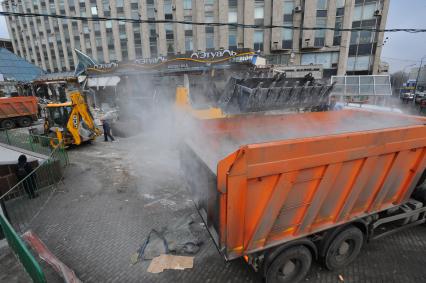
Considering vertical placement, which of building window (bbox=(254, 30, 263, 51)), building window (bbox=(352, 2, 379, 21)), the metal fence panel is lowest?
the metal fence panel

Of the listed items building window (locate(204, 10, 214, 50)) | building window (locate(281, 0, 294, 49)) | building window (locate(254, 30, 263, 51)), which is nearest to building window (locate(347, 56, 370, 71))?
building window (locate(281, 0, 294, 49))

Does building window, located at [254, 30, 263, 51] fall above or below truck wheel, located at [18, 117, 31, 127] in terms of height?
above

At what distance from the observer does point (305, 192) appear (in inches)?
109

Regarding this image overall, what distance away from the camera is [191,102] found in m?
9.91

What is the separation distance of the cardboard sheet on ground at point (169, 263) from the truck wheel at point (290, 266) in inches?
54.0

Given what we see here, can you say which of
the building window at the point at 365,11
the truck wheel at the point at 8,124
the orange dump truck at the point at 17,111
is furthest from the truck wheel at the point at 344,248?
the building window at the point at 365,11

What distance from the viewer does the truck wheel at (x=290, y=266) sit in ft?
9.94

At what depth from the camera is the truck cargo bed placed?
2377 mm

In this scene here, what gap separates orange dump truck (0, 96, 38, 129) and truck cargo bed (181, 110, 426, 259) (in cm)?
1856

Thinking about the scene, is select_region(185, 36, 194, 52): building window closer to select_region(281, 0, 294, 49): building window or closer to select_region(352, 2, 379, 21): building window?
select_region(281, 0, 294, 49): building window

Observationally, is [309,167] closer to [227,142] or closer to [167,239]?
A: [227,142]

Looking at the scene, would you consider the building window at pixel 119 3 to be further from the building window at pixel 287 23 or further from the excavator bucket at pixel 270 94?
the excavator bucket at pixel 270 94

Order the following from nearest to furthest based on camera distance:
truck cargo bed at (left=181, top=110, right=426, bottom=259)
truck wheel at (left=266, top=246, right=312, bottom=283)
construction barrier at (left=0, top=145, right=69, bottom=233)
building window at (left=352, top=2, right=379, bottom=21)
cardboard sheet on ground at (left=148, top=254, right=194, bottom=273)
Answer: truck cargo bed at (left=181, top=110, right=426, bottom=259) < truck wheel at (left=266, top=246, right=312, bottom=283) < cardboard sheet on ground at (left=148, top=254, right=194, bottom=273) < construction barrier at (left=0, top=145, right=69, bottom=233) < building window at (left=352, top=2, right=379, bottom=21)

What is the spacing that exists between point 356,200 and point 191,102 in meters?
7.80
